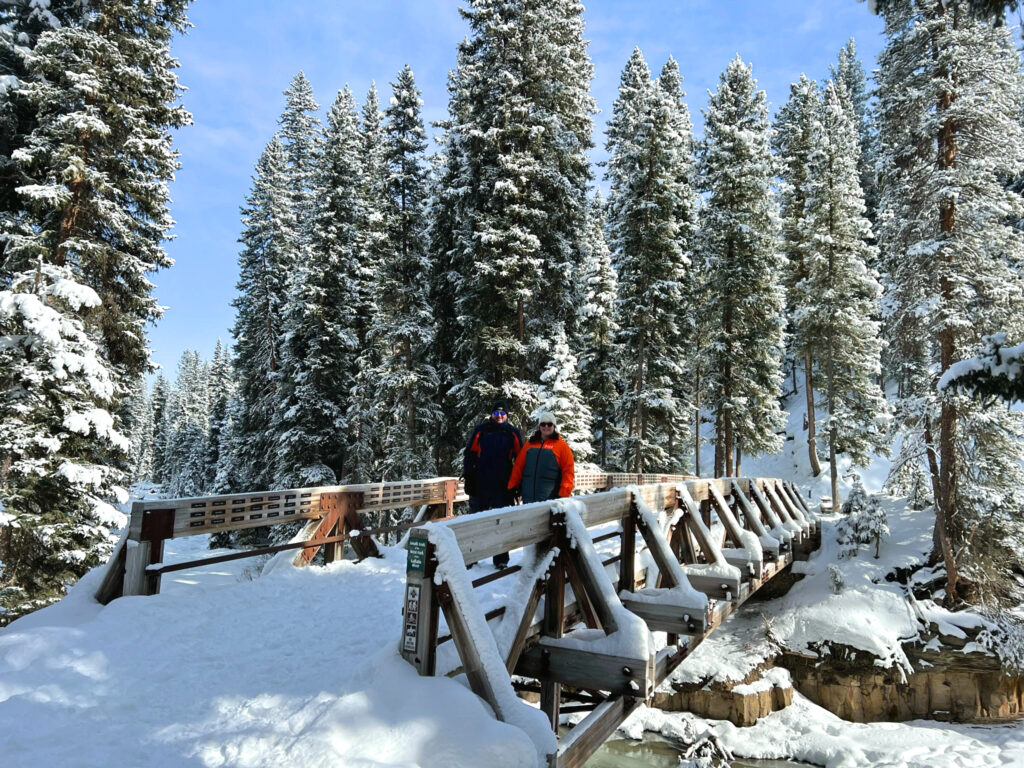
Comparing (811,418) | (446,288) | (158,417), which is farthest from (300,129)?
(158,417)

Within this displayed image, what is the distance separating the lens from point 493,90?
20219 millimetres

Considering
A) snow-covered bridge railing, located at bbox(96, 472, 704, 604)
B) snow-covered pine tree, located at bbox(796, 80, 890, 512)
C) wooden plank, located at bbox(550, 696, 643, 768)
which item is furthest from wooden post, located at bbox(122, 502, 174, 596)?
snow-covered pine tree, located at bbox(796, 80, 890, 512)

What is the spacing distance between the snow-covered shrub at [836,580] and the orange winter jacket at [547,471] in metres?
12.6

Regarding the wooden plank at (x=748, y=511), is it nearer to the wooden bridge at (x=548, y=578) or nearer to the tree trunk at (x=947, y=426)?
the wooden bridge at (x=548, y=578)

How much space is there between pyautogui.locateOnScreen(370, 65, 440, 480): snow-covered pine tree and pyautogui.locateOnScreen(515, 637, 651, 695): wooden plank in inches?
643

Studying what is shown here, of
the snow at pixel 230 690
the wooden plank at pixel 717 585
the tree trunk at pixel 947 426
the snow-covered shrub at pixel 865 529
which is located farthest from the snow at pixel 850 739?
the snow at pixel 230 690

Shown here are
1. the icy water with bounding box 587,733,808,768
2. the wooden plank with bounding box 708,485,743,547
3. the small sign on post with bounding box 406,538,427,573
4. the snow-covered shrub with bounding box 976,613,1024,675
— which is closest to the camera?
the small sign on post with bounding box 406,538,427,573

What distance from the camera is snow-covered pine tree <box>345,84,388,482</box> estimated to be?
22547 millimetres

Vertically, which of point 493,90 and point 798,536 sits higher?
point 493,90

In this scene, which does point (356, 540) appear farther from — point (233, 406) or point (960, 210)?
point (233, 406)

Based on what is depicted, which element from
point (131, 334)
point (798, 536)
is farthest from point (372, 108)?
point (798, 536)

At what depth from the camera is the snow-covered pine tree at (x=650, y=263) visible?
24031mm

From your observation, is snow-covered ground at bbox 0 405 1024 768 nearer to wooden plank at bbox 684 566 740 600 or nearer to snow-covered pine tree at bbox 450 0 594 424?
wooden plank at bbox 684 566 740 600

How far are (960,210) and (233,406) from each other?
39.9m
